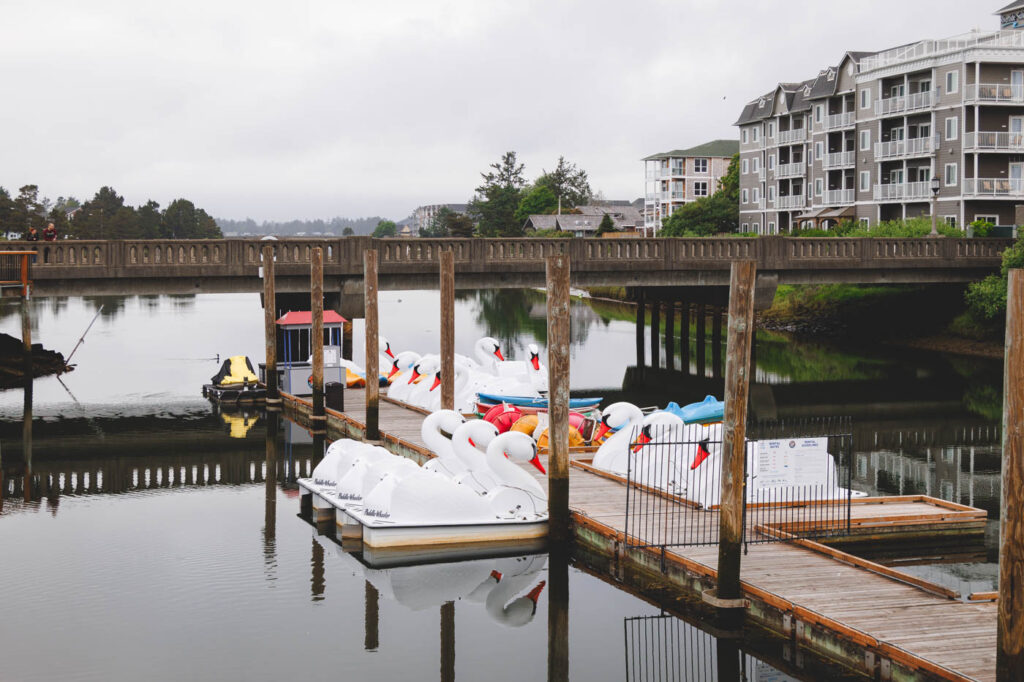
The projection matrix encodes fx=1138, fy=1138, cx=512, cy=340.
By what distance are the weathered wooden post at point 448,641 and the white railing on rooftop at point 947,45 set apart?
55.1 meters

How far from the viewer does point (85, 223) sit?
517ft

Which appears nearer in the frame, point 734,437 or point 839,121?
point 734,437

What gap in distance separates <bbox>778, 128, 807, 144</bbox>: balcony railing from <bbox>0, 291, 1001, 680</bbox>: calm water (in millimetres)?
37006

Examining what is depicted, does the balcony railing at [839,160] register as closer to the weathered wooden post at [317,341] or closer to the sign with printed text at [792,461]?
the weathered wooden post at [317,341]

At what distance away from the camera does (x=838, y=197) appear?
76.2 metres

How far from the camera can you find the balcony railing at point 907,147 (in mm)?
64938

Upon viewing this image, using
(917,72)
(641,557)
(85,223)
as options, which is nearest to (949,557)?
(641,557)

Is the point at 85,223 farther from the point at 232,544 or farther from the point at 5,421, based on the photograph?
the point at 232,544

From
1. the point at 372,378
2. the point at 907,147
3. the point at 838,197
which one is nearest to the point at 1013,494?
the point at 372,378

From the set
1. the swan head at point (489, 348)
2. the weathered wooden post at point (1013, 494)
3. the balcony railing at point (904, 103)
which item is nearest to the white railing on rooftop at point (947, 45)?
the balcony railing at point (904, 103)

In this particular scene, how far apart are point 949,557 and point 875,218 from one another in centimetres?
5504

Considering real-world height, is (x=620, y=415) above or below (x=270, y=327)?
below

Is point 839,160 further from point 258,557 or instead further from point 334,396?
point 258,557

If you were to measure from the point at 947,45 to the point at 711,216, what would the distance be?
3394 centimetres
